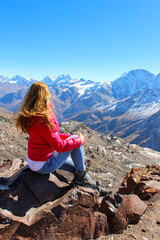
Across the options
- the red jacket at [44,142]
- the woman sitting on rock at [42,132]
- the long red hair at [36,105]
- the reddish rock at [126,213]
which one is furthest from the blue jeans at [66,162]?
the reddish rock at [126,213]

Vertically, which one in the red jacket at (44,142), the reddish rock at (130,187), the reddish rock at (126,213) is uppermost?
the red jacket at (44,142)

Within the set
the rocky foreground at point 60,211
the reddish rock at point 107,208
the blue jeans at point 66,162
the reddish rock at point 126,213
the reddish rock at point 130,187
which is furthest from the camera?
the reddish rock at point 130,187

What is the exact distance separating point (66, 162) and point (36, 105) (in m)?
2.78

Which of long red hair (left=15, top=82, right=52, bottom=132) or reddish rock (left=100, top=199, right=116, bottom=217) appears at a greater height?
long red hair (left=15, top=82, right=52, bottom=132)

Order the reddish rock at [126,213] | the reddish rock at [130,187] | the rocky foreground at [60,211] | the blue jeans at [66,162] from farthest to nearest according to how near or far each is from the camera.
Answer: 1. the reddish rock at [130,187]
2. the reddish rock at [126,213]
3. the blue jeans at [66,162]
4. the rocky foreground at [60,211]

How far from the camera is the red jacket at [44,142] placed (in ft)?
18.2

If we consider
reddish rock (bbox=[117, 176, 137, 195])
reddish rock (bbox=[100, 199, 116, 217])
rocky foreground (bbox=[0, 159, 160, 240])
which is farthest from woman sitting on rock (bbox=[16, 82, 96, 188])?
reddish rock (bbox=[117, 176, 137, 195])

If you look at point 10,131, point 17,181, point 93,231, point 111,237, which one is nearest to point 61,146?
point 17,181

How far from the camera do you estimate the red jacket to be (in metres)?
5.54

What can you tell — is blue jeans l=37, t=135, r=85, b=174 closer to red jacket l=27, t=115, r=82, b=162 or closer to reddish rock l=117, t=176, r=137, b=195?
red jacket l=27, t=115, r=82, b=162

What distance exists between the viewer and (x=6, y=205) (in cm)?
586

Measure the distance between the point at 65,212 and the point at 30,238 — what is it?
4.17ft

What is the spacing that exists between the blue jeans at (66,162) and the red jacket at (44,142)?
0.26 m

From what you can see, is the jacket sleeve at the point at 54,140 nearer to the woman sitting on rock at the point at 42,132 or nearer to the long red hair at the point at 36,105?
the woman sitting on rock at the point at 42,132
